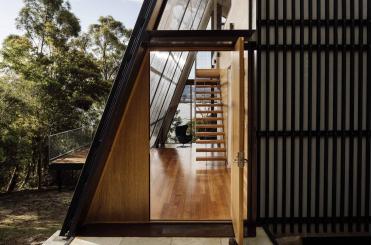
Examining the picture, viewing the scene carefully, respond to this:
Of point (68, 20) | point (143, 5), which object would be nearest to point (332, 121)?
point (143, 5)

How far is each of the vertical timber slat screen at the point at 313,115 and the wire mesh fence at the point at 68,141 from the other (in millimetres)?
6244

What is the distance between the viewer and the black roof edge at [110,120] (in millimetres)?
3639

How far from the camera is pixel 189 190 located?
18.5 ft

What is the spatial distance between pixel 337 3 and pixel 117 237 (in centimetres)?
378

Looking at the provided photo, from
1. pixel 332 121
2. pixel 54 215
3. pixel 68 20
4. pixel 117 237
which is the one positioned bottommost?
pixel 54 215

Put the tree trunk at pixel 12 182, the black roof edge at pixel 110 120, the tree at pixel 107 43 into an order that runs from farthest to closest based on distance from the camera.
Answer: the tree at pixel 107 43 < the tree trunk at pixel 12 182 < the black roof edge at pixel 110 120

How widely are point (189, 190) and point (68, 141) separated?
16.6ft

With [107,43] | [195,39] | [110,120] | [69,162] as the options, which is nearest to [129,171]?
[110,120]

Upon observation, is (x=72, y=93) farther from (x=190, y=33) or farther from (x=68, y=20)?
(x=190, y=33)

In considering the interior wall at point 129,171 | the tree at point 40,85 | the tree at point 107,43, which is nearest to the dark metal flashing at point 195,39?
the interior wall at point 129,171

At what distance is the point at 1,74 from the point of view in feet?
46.3

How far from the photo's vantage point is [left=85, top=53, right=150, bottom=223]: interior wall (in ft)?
13.4

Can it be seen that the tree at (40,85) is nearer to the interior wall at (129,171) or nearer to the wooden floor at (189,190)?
the wooden floor at (189,190)

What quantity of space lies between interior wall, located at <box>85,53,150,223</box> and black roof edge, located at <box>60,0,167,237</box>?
0.17 metres
